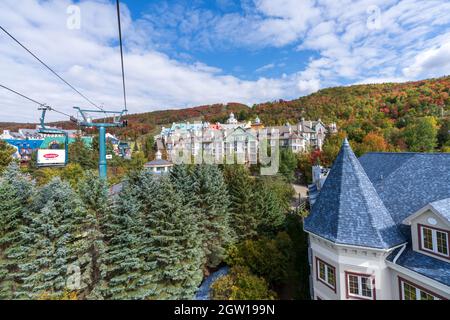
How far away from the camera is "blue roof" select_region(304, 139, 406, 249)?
990cm

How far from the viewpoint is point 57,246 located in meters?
12.5

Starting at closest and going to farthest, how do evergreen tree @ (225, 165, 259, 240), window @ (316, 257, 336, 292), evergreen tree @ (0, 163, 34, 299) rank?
window @ (316, 257, 336, 292) → evergreen tree @ (0, 163, 34, 299) → evergreen tree @ (225, 165, 259, 240)

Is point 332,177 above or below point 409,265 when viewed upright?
above

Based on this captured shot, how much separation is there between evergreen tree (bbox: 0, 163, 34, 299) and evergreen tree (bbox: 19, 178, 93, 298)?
51cm

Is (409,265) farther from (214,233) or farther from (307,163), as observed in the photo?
(307,163)

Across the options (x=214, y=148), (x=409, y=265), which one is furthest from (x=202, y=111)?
(x=409, y=265)

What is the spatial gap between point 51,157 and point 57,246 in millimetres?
9853

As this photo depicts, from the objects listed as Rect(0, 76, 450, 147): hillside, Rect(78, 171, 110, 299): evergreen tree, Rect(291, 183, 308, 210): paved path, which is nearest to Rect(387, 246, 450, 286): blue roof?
Rect(78, 171, 110, 299): evergreen tree

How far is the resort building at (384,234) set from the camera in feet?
28.8

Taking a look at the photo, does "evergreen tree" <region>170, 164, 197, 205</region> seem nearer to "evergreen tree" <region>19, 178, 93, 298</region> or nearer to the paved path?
"evergreen tree" <region>19, 178, 93, 298</region>

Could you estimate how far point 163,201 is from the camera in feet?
50.4

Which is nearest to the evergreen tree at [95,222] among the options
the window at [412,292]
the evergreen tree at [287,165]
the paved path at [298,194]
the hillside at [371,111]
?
the window at [412,292]
